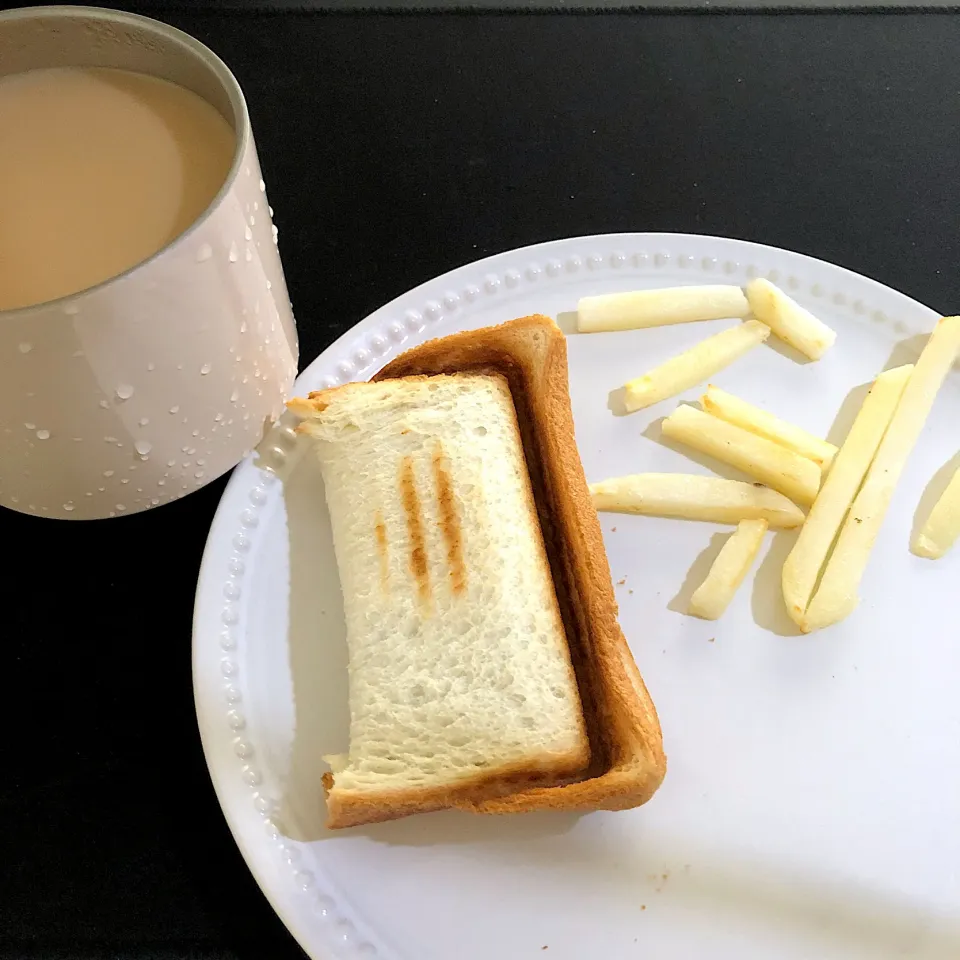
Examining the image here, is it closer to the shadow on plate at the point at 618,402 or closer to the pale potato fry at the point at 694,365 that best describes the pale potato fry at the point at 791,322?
the pale potato fry at the point at 694,365

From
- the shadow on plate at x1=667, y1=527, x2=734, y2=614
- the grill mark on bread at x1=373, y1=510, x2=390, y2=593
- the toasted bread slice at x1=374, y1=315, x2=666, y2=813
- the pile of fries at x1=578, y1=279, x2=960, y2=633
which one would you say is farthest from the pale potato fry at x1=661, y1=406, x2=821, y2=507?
the grill mark on bread at x1=373, y1=510, x2=390, y2=593

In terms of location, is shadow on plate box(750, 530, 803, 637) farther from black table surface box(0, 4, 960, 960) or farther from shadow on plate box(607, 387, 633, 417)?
black table surface box(0, 4, 960, 960)

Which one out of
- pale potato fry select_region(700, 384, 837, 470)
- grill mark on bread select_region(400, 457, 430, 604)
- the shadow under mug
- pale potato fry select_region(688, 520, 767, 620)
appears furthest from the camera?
pale potato fry select_region(700, 384, 837, 470)

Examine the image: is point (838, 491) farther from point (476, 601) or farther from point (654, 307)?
point (476, 601)

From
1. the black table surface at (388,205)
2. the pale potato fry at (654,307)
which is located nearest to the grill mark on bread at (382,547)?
the black table surface at (388,205)

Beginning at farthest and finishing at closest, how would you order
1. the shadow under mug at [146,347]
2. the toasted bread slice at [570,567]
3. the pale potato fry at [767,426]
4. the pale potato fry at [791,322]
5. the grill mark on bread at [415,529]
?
the pale potato fry at [791,322] < the pale potato fry at [767,426] < the grill mark on bread at [415,529] < the toasted bread slice at [570,567] < the shadow under mug at [146,347]

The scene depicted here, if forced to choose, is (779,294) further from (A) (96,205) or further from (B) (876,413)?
(A) (96,205)

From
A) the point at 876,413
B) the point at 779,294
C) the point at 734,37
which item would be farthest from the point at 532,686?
the point at 734,37
